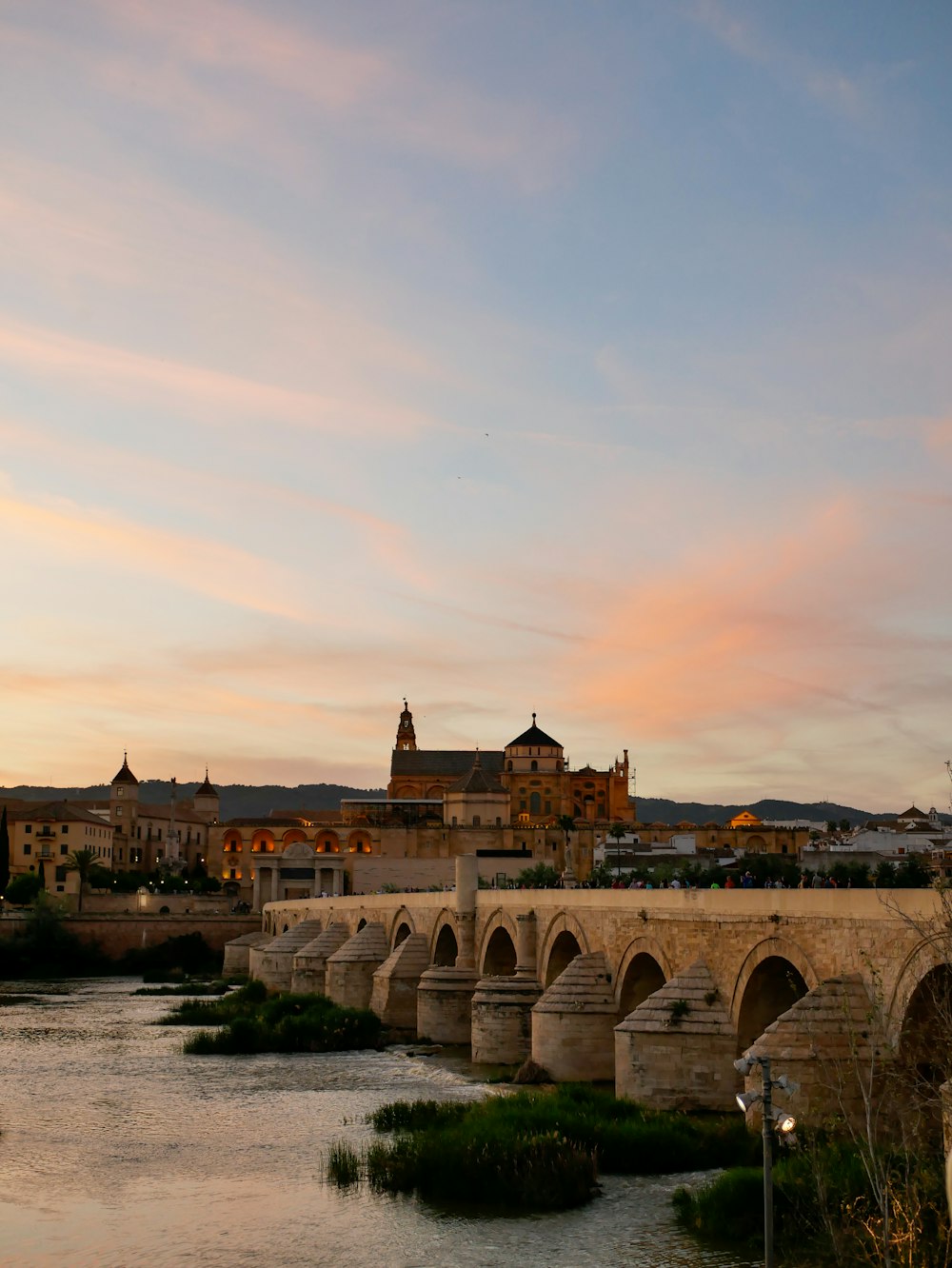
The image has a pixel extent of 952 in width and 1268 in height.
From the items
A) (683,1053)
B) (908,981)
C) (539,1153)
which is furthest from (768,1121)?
(683,1053)

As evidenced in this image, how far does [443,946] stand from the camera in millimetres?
38312

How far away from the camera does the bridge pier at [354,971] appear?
41000 millimetres

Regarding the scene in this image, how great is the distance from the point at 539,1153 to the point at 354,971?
25007 mm

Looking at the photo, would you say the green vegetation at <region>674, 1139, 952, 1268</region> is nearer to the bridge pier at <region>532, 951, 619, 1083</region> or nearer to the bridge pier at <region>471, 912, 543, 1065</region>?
the bridge pier at <region>532, 951, 619, 1083</region>

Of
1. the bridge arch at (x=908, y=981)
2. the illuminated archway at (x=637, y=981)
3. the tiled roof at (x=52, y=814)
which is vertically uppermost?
the tiled roof at (x=52, y=814)

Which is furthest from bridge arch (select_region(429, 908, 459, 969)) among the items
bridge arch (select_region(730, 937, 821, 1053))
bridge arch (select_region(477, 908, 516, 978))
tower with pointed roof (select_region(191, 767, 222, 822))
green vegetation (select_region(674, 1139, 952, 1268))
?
tower with pointed roof (select_region(191, 767, 222, 822))

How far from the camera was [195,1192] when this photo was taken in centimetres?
1711

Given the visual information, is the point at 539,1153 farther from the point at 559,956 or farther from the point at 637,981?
the point at 559,956

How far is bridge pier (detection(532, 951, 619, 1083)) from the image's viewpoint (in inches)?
936

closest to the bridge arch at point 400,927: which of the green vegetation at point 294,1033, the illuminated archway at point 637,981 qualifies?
the green vegetation at point 294,1033

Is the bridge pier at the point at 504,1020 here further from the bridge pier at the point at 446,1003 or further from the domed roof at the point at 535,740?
the domed roof at the point at 535,740

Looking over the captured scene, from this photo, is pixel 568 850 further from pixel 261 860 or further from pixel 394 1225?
pixel 394 1225

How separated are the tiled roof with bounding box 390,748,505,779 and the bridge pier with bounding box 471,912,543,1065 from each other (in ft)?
286

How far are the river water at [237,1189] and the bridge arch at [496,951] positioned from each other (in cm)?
440
